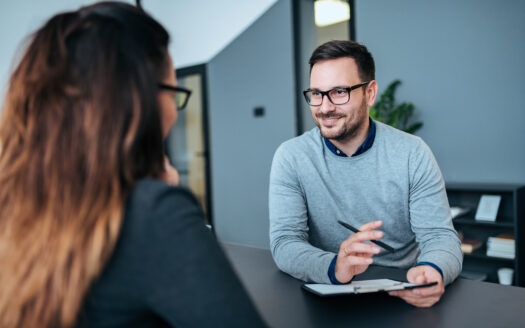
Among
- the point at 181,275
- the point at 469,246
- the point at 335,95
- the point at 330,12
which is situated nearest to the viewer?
the point at 181,275

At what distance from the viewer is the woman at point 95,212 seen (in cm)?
52

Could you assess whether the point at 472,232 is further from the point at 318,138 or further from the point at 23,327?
the point at 23,327

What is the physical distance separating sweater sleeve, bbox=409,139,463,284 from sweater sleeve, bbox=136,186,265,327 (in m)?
0.84

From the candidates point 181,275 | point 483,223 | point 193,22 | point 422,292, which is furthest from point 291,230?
point 193,22

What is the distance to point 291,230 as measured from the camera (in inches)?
55.9

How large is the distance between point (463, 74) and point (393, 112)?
58 cm

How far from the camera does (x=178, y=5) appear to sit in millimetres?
5133

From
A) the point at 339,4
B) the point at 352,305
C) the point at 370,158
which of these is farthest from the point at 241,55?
the point at 352,305

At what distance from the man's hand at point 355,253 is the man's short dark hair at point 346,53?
80cm

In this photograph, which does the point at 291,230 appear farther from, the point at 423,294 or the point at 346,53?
the point at 346,53

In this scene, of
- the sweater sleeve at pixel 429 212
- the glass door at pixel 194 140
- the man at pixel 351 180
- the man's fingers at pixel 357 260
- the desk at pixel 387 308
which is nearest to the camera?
the desk at pixel 387 308

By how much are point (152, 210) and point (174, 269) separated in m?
0.08

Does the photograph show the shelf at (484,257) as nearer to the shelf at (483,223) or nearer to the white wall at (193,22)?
the shelf at (483,223)

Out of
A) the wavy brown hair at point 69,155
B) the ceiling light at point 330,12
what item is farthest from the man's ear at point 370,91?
the ceiling light at point 330,12
